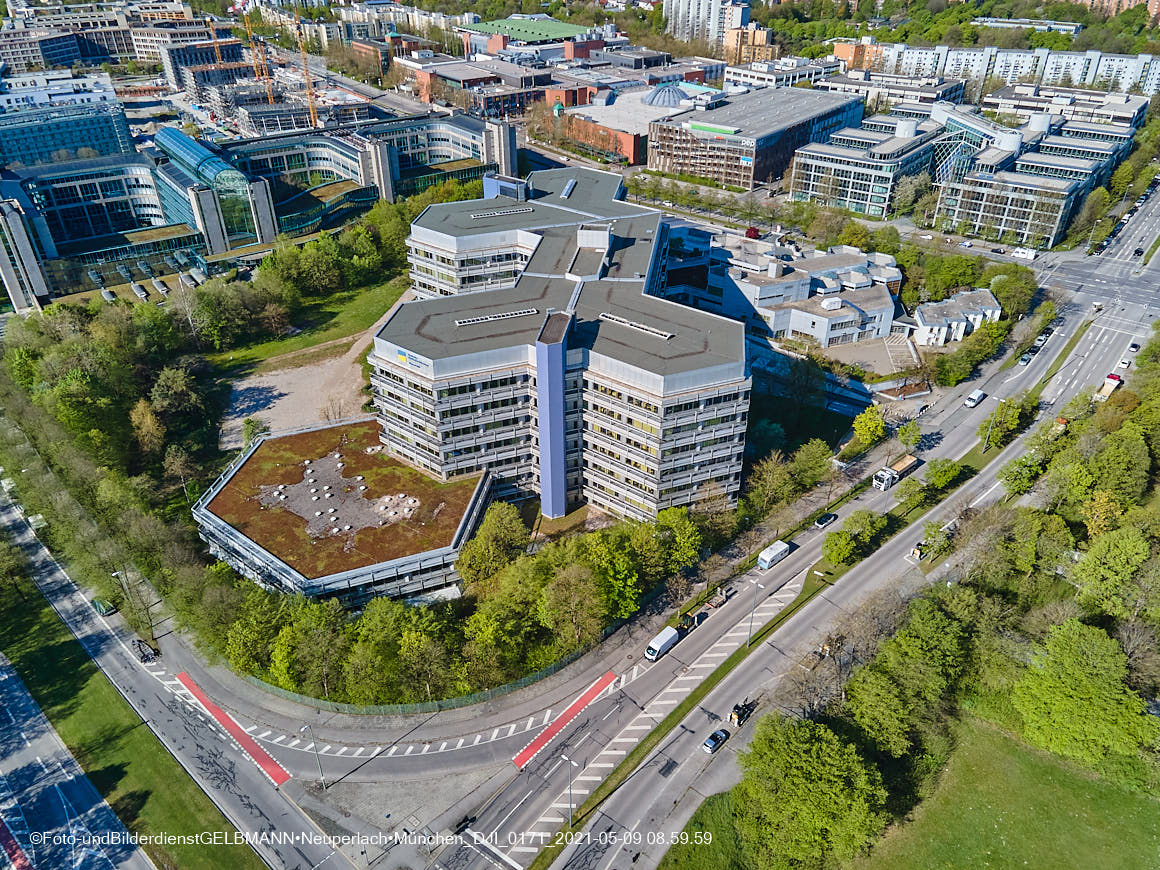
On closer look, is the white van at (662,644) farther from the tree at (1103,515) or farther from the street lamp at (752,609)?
the tree at (1103,515)

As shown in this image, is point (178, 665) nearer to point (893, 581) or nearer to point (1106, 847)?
point (893, 581)

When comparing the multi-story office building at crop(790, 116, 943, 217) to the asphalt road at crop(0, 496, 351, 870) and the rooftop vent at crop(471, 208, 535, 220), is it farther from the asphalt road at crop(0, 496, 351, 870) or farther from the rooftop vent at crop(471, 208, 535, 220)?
the asphalt road at crop(0, 496, 351, 870)

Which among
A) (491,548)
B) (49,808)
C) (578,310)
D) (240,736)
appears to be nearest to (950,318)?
(578,310)

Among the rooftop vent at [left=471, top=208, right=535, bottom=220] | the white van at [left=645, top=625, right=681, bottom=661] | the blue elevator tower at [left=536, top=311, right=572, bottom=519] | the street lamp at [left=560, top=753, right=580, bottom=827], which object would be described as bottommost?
the street lamp at [left=560, top=753, right=580, bottom=827]

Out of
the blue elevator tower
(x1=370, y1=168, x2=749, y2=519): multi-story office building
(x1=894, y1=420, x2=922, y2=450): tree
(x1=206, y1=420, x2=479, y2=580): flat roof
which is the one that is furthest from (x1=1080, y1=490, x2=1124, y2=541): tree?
(x1=206, y1=420, x2=479, y2=580): flat roof

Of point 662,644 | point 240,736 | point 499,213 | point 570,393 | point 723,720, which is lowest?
point 240,736

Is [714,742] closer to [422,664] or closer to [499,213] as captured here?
[422,664]

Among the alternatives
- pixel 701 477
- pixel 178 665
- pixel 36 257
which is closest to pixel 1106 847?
pixel 701 477
